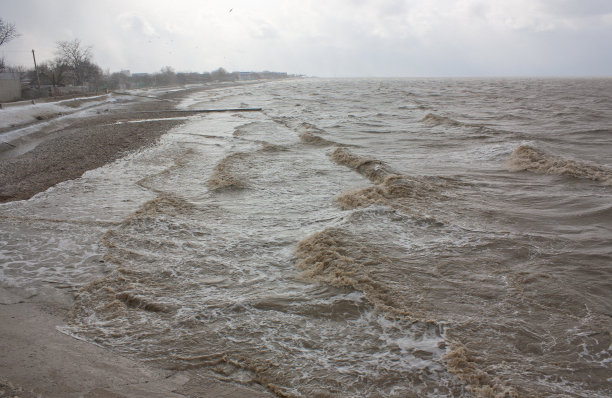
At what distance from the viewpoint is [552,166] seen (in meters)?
11.0

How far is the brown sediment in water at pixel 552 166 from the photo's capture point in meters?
10.1

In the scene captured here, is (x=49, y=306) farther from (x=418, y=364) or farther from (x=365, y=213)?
(x=365, y=213)

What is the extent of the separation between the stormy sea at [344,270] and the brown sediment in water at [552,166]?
76 mm

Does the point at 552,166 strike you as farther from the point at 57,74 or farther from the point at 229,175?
the point at 57,74

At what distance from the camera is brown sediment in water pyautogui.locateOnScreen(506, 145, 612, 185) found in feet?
33.1

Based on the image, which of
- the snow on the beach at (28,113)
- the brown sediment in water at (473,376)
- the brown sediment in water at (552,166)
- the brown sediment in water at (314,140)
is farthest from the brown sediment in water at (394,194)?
the snow on the beach at (28,113)

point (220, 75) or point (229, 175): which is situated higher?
point (220, 75)

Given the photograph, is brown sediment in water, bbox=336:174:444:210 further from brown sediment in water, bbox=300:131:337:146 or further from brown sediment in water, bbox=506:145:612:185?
brown sediment in water, bbox=300:131:337:146

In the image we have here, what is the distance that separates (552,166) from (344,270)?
8.26 meters

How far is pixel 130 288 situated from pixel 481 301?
4262 millimetres

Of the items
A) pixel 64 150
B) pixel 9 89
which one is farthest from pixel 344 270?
→ pixel 9 89

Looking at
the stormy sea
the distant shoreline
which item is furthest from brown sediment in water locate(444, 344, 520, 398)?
the distant shoreline

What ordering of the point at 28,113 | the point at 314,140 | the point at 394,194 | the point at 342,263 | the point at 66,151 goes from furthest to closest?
the point at 28,113, the point at 314,140, the point at 66,151, the point at 394,194, the point at 342,263

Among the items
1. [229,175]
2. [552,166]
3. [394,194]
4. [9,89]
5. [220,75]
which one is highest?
[220,75]
